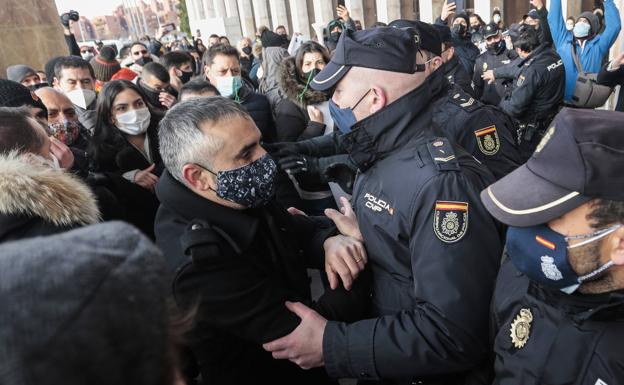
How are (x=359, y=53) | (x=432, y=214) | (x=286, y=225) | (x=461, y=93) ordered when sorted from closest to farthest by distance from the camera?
(x=432, y=214) → (x=359, y=53) → (x=286, y=225) → (x=461, y=93)

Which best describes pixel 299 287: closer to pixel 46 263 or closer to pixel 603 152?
pixel 603 152

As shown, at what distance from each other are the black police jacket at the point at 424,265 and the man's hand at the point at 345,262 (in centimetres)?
9

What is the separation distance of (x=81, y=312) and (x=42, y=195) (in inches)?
44.7

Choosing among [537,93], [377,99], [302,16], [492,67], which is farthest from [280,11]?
[377,99]

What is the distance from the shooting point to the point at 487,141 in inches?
117

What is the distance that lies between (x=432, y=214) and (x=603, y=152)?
562mm

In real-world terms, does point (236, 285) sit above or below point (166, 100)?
below

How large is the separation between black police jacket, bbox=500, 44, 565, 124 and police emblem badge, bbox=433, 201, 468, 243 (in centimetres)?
412

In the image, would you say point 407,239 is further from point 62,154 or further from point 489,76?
point 489,76

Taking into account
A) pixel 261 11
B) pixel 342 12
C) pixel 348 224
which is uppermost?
pixel 261 11

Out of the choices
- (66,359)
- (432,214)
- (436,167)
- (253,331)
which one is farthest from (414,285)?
(66,359)

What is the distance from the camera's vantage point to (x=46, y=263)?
0.62 meters

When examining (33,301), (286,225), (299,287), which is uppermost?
(33,301)

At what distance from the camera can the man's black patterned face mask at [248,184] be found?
1.85 m
